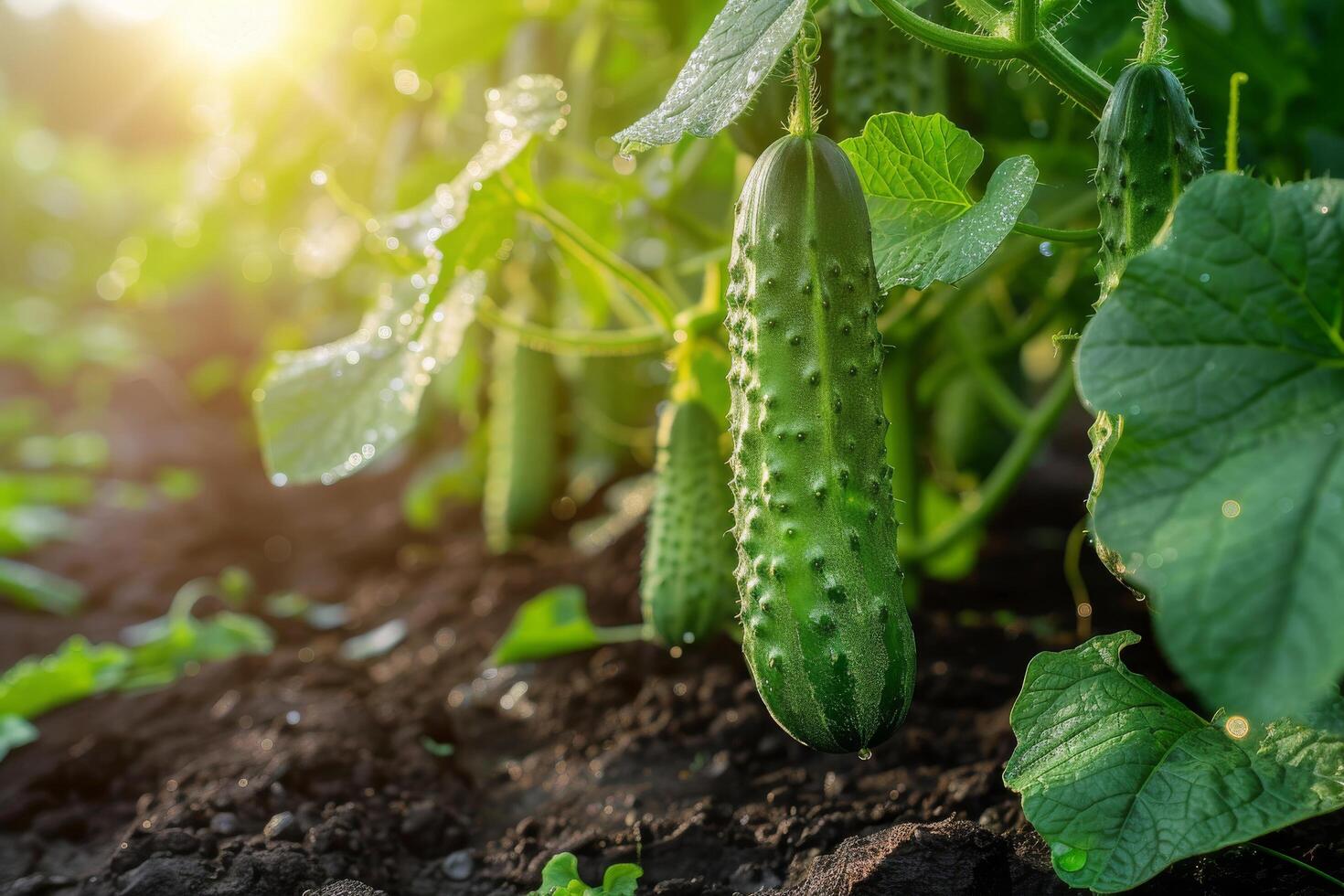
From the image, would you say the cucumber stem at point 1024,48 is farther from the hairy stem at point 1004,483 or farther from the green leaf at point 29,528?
the green leaf at point 29,528

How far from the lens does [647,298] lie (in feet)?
6.37

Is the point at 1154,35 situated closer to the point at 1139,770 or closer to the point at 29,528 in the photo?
the point at 1139,770

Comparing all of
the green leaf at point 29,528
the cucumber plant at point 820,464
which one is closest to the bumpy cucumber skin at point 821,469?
the cucumber plant at point 820,464

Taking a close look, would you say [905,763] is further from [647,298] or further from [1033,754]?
[647,298]

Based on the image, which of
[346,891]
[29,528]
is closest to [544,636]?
[346,891]

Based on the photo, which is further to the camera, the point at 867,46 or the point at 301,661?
the point at 301,661

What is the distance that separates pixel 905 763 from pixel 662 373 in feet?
6.72

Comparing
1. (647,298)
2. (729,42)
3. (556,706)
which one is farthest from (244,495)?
(729,42)

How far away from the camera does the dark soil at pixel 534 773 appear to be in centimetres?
152

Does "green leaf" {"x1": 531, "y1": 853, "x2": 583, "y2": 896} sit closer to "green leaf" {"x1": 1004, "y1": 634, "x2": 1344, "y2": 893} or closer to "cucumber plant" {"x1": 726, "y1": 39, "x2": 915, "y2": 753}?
"cucumber plant" {"x1": 726, "y1": 39, "x2": 915, "y2": 753}

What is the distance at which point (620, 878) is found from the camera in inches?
59.8

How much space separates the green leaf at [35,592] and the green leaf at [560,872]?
2.29m

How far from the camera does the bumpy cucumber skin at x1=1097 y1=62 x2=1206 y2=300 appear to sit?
1200 mm

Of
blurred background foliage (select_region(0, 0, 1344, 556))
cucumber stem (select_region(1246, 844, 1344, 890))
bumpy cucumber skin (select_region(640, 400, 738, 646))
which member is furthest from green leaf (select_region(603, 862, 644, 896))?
blurred background foliage (select_region(0, 0, 1344, 556))
